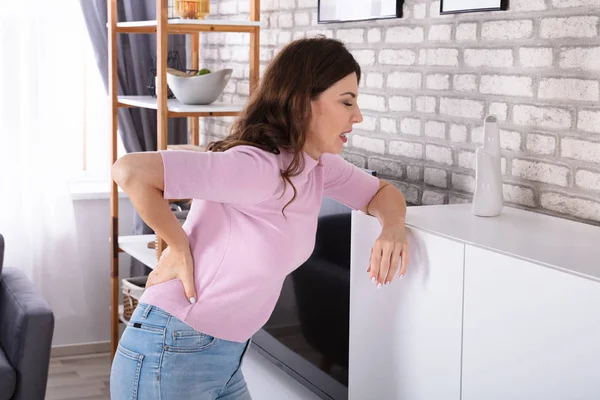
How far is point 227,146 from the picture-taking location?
178 centimetres

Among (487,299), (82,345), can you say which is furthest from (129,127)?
(487,299)

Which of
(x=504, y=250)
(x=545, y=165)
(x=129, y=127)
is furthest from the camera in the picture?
(x=129, y=127)

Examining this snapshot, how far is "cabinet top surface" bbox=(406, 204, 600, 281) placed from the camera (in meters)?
1.66

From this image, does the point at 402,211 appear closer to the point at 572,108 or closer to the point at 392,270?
the point at 392,270

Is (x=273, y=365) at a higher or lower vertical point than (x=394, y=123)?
lower

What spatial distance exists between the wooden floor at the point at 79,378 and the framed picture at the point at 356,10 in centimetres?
203

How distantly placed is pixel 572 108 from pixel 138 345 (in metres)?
1.18

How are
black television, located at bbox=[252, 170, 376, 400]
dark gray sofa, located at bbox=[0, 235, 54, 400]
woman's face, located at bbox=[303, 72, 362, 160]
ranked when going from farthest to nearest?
1. dark gray sofa, located at bbox=[0, 235, 54, 400]
2. black television, located at bbox=[252, 170, 376, 400]
3. woman's face, located at bbox=[303, 72, 362, 160]

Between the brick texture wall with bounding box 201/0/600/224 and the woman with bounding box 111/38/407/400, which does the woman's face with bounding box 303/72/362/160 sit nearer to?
the woman with bounding box 111/38/407/400

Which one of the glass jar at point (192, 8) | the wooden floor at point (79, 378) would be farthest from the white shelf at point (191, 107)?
the wooden floor at point (79, 378)

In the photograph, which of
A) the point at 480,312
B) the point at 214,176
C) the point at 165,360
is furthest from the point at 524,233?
the point at 165,360

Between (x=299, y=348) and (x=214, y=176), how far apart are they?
1.36 metres

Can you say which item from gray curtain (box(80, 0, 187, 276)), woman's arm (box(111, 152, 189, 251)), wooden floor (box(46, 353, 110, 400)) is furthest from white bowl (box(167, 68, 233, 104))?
woman's arm (box(111, 152, 189, 251))

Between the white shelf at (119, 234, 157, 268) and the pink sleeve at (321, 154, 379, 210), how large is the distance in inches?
61.8
